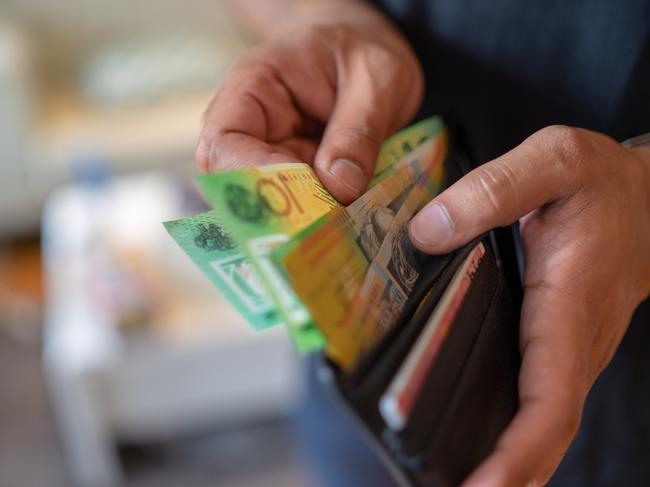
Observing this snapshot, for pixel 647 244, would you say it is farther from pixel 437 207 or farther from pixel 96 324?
pixel 96 324

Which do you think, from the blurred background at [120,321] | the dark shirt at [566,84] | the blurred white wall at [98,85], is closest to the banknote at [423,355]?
the dark shirt at [566,84]

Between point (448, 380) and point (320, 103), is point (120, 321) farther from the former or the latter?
point (448, 380)

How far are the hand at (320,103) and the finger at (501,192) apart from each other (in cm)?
7

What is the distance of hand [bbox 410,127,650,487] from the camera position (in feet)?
1.29

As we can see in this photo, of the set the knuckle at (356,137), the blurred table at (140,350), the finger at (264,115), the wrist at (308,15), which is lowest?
the blurred table at (140,350)

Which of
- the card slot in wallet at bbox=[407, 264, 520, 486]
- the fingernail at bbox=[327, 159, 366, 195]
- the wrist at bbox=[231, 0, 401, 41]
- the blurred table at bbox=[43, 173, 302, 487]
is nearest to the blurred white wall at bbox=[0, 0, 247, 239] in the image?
the blurred table at bbox=[43, 173, 302, 487]

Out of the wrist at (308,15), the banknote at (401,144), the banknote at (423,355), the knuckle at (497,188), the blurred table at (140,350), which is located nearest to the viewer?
the banknote at (423,355)

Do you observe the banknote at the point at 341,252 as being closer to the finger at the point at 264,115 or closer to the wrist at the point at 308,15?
the finger at the point at 264,115

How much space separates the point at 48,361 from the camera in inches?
61.7

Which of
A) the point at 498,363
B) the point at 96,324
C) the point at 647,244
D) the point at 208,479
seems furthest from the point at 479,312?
the point at 208,479

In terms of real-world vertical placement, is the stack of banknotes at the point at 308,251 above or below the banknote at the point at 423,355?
above

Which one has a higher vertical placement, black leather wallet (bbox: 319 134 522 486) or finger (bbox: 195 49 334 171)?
finger (bbox: 195 49 334 171)

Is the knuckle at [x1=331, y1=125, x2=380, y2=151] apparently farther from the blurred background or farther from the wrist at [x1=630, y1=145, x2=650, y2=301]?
the blurred background

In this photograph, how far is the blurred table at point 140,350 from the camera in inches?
60.4
